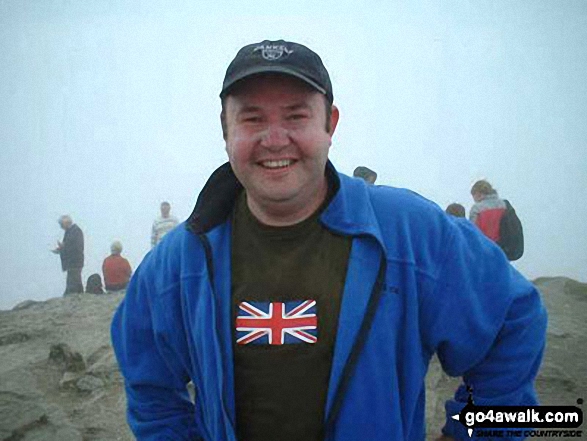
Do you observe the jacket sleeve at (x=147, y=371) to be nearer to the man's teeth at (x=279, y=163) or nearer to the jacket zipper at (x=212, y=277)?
the jacket zipper at (x=212, y=277)

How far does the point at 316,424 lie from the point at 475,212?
19.9 ft

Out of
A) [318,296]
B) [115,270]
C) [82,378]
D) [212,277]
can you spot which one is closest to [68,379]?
[82,378]

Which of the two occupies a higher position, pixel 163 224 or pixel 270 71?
pixel 163 224

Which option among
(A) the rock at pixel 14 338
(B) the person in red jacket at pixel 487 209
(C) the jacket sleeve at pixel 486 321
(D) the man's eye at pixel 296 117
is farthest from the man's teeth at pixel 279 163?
(A) the rock at pixel 14 338

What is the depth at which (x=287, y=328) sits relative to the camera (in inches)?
69.8

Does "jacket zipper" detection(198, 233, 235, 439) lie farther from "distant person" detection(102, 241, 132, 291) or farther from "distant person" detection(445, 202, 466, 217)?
"distant person" detection(102, 241, 132, 291)

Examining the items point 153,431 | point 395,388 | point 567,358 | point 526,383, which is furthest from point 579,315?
point 153,431

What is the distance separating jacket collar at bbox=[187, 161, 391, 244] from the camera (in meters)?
1.83

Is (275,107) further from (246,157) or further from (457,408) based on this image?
(457,408)

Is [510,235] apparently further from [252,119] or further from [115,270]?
[115,270]

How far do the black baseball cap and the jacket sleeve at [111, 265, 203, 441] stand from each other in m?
1.10

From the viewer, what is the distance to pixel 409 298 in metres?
1.72

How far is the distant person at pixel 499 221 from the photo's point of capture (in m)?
6.66

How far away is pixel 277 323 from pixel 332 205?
587mm
